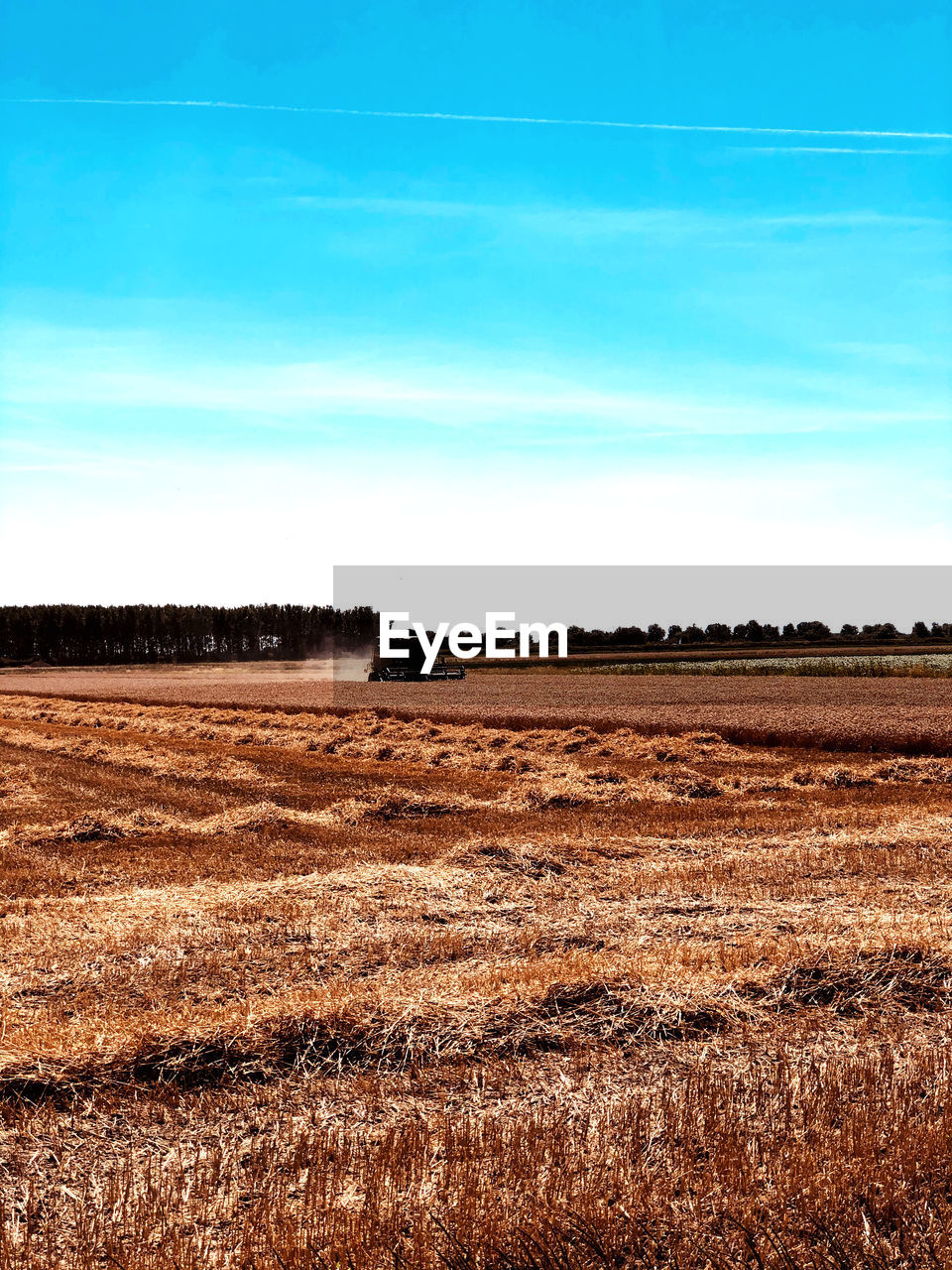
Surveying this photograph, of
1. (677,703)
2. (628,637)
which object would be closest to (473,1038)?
(677,703)

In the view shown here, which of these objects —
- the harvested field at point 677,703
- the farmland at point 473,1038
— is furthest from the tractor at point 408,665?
the farmland at point 473,1038

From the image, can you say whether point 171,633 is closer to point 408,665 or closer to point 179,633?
point 179,633

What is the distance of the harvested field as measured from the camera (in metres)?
25.7

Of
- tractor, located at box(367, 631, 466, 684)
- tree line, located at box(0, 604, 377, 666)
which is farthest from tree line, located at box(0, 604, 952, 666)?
tractor, located at box(367, 631, 466, 684)

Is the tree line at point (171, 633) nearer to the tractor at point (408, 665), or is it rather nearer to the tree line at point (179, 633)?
the tree line at point (179, 633)

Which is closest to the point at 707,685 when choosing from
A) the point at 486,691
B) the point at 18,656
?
the point at 486,691

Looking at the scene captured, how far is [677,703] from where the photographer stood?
36.1 metres

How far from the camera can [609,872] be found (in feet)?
38.3

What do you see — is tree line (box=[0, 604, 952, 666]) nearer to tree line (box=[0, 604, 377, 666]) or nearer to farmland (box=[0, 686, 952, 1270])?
tree line (box=[0, 604, 377, 666])

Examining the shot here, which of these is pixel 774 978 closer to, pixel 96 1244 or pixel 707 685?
pixel 96 1244

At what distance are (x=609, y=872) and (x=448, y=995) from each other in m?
4.84

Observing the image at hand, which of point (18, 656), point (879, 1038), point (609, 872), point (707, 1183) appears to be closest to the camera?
point (707, 1183)

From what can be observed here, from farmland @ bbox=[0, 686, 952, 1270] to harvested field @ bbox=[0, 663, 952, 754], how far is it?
389 inches

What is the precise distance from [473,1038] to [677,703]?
3047 cm
